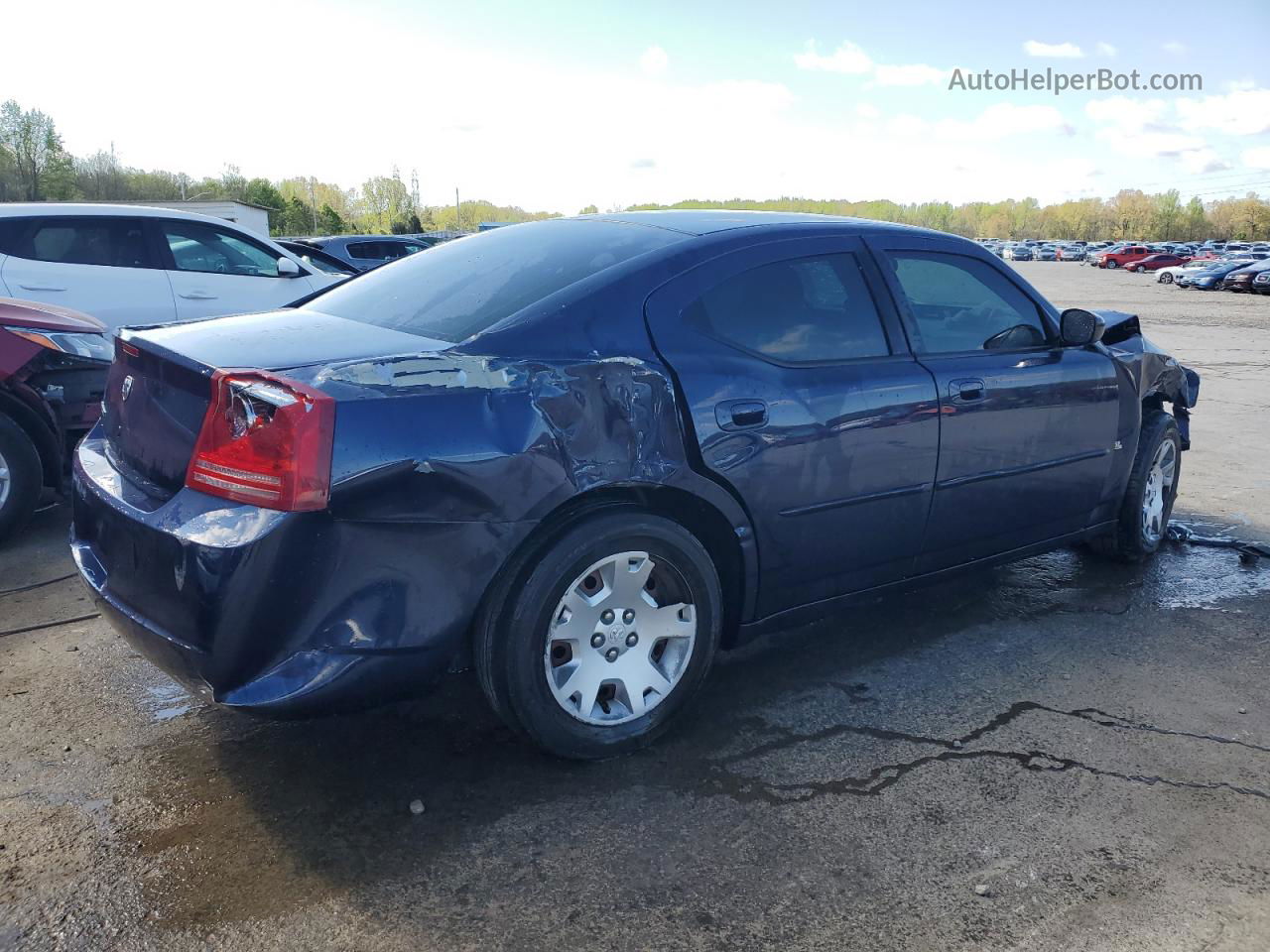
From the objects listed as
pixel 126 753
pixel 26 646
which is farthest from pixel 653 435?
pixel 26 646

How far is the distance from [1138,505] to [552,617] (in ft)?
10.6

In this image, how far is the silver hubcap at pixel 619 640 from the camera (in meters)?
2.89

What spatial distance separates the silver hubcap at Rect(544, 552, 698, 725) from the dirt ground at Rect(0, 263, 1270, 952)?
0.21 metres

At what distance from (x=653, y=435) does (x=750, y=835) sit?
1.14m

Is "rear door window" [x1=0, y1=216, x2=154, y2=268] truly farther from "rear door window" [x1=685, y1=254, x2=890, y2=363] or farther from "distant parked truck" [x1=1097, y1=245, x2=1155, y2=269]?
"distant parked truck" [x1=1097, y1=245, x2=1155, y2=269]

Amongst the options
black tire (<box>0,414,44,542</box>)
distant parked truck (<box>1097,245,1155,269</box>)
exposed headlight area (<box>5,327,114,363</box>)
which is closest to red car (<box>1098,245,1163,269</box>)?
distant parked truck (<box>1097,245,1155,269</box>)

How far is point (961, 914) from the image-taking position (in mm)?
2352

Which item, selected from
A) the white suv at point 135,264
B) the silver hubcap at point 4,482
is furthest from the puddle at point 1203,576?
the white suv at point 135,264

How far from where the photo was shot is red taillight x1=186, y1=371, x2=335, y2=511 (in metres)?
2.42

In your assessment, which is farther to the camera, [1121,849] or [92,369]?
[92,369]

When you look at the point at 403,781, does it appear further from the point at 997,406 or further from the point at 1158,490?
the point at 1158,490

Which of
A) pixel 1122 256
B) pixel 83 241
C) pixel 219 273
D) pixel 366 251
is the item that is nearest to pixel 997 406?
pixel 219 273

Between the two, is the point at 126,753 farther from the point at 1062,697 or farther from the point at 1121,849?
the point at 1062,697

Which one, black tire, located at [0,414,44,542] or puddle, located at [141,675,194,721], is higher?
black tire, located at [0,414,44,542]
